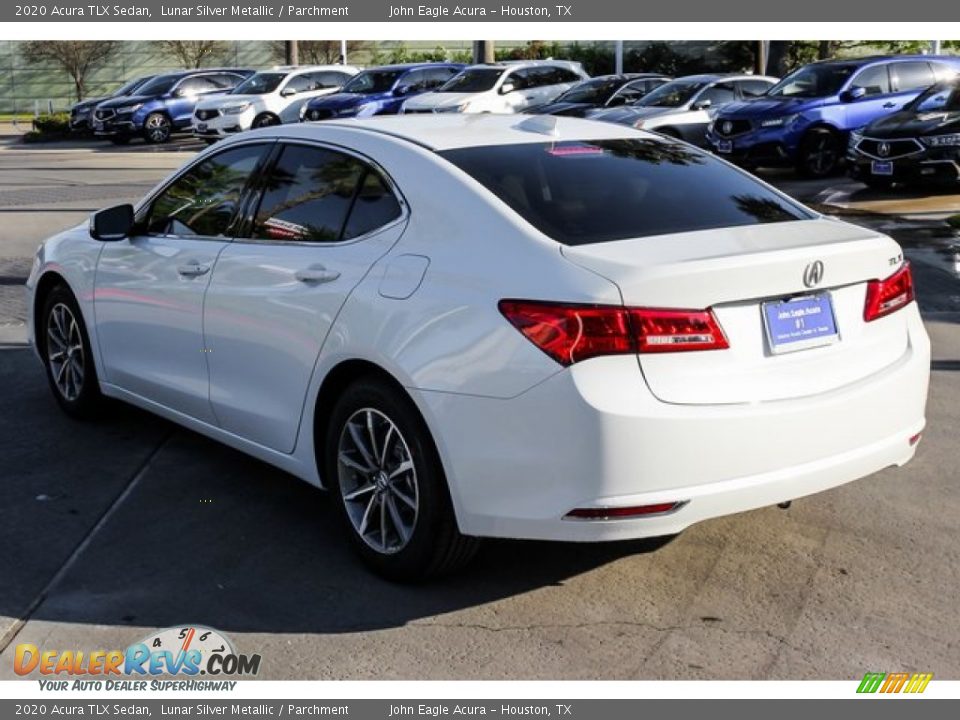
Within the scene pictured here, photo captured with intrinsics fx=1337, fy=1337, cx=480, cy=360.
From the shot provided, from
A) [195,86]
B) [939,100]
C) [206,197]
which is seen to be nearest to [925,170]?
[939,100]

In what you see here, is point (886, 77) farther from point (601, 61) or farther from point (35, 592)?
point (601, 61)

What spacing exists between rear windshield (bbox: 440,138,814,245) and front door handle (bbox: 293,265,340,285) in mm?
604

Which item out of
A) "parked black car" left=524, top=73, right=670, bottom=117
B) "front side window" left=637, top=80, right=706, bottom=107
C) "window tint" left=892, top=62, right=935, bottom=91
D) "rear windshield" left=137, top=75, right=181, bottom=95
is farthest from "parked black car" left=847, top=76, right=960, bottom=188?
"rear windshield" left=137, top=75, right=181, bottom=95

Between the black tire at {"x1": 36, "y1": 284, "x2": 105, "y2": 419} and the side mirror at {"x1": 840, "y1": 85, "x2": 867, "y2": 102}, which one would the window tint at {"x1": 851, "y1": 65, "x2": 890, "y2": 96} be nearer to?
the side mirror at {"x1": 840, "y1": 85, "x2": 867, "y2": 102}

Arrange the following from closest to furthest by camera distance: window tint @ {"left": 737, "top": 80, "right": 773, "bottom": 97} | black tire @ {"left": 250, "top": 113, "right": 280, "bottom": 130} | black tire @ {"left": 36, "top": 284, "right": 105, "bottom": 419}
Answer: black tire @ {"left": 36, "top": 284, "right": 105, "bottom": 419} → window tint @ {"left": 737, "top": 80, "right": 773, "bottom": 97} → black tire @ {"left": 250, "top": 113, "right": 280, "bottom": 130}

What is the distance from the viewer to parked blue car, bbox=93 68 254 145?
32625 mm

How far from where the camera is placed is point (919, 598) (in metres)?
4.54

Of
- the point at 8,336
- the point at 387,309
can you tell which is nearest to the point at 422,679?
the point at 387,309

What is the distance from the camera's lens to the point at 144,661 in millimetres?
4230

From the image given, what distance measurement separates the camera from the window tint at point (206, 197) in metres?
5.75

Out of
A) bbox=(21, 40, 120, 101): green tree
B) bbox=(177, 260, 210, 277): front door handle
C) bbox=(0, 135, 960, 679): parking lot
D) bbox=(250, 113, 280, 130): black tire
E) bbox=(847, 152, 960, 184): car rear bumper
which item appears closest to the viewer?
bbox=(0, 135, 960, 679): parking lot

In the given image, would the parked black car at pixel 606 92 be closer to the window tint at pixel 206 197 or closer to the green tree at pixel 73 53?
the window tint at pixel 206 197

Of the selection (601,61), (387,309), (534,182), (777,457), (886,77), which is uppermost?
(534,182)
